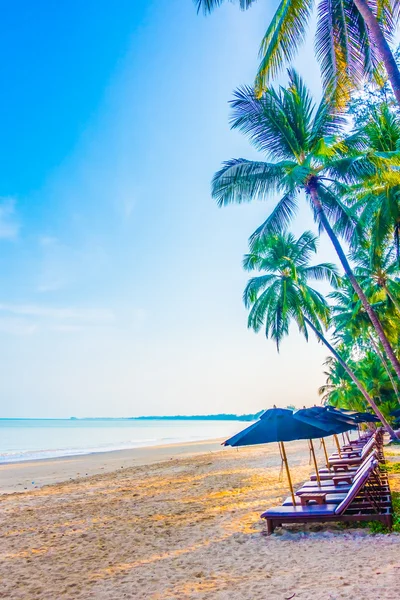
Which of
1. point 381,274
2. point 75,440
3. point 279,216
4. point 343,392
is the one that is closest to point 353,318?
point 381,274

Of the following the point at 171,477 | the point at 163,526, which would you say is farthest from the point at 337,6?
the point at 171,477

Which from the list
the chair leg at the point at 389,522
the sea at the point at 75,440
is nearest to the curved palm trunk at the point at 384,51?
the chair leg at the point at 389,522

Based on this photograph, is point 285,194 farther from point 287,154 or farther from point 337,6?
point 337,6

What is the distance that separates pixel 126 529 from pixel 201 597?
3547 mm

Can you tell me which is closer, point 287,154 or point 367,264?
point 287,154

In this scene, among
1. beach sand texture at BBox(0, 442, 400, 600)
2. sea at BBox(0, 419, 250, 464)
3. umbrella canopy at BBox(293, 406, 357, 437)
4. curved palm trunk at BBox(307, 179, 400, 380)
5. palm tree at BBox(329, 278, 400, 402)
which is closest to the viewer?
beach sand texture at BBox(0, 442, 400, 600)

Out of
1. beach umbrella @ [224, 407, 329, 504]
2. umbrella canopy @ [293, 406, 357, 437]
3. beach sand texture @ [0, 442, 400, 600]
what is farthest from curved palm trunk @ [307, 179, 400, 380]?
beach umbrella @ [224, 407, 329, 504]

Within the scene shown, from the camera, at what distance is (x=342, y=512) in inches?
224

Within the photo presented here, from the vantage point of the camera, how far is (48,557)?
586 centimetres

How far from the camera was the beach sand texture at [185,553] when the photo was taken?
13.6 ft

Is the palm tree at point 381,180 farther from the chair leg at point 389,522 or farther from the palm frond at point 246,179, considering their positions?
the chair leg at point 389,522

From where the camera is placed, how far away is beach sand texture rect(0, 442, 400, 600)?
4148 millimetres

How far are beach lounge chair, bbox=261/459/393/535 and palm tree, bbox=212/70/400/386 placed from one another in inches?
202

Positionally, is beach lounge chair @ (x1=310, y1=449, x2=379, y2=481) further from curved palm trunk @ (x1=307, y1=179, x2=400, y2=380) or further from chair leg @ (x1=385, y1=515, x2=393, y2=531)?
curved palm trunk @ (x1=307, y1=179, x2=400, y2=380)
